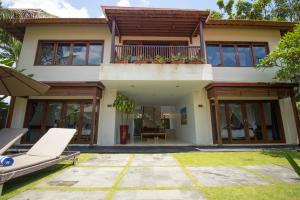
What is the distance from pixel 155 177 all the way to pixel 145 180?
30 cm

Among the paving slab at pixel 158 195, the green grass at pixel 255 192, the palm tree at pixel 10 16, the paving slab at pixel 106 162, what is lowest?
the paving slab at pixel 158 195

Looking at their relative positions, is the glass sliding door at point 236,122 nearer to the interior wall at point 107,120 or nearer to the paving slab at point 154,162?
the paving slab at point 154,162

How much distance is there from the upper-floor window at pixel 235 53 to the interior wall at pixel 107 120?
242 inches

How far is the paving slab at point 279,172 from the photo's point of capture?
357 cm

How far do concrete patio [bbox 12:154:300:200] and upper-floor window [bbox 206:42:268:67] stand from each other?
272 inches

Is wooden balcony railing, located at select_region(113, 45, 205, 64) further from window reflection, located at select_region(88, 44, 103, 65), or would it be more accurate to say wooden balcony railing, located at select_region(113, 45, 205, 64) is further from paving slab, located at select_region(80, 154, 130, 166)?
paving slab, located at select_region(80, 154, 130, 166)

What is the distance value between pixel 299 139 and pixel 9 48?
20955 mm

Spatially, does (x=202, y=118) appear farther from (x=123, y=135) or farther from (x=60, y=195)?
(x=60, y=195)

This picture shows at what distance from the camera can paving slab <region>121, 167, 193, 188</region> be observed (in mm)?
3318

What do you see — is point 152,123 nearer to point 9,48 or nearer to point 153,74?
point 153,74

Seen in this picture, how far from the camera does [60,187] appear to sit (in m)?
3.14

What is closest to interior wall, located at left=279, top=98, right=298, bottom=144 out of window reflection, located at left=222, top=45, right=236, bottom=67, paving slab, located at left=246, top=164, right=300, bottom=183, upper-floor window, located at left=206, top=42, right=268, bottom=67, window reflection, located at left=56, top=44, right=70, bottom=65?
upper-floor window, located at left=206, top=42, right=268, bottom=67

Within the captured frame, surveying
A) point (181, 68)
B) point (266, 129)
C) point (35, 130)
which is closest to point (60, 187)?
point (181, 68)

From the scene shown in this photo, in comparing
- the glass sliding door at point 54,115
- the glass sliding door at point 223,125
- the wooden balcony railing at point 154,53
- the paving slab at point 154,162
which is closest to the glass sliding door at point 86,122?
the glass sliding door at point 54,115
